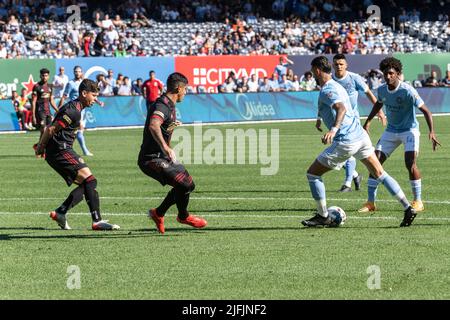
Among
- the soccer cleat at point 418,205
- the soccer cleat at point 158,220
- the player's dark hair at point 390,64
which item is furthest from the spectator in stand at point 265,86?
the soccer cleat at point 158,220

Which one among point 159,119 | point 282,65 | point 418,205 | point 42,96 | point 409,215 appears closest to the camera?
point 159,119

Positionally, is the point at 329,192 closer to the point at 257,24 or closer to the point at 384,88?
the point at 384,88

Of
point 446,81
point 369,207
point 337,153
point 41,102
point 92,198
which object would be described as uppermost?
point 337,153

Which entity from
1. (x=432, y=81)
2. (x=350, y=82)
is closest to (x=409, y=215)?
(x=350, y=82)

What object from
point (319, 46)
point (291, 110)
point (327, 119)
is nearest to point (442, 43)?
point (319, 46)

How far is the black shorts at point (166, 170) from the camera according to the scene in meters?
13.9

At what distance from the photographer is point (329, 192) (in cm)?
1923

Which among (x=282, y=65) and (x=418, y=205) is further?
(x=282, y=65)

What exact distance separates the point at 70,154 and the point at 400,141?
5101 millimetres

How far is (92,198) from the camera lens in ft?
47.2

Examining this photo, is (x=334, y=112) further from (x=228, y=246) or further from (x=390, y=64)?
(x=228, y=246)

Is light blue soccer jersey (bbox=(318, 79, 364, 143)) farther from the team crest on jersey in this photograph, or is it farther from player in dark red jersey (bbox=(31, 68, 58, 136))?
player in dark red jersey (bbox=(31, 68, 58, 136))

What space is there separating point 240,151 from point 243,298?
68.1ft

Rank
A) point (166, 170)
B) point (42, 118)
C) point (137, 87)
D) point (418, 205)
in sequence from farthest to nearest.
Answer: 1. point (137, 87)
2. point (42, 118)
3. point (418, 205)
4. point (166, 170)
